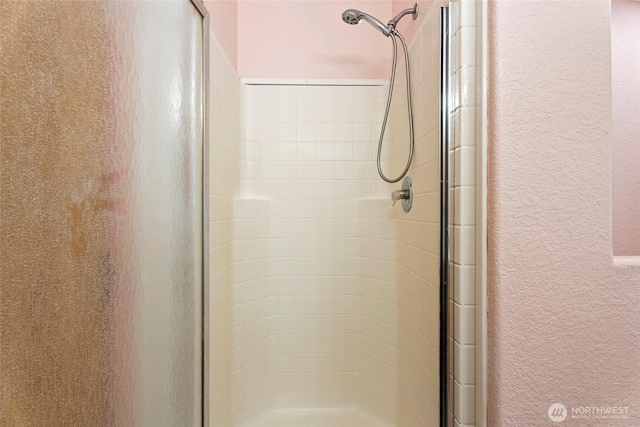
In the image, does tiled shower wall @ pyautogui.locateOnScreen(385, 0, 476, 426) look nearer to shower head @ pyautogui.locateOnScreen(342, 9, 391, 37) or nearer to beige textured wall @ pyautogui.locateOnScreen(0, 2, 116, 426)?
shower head @ pyautogui.locateOnScreen(342, 9, 391, 37)

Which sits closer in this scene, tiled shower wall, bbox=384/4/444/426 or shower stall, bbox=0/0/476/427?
shower stall, bbox=0/0/476/427

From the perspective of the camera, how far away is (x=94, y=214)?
0.51 meters

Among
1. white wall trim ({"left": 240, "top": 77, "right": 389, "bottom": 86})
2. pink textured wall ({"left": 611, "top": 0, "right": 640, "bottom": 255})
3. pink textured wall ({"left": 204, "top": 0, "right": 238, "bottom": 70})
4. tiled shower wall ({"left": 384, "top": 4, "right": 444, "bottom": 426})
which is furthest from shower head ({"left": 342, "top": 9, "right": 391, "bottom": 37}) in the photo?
pink textured wall ({"left": 611, "top": 0, "right": 640, "bottom": 255})

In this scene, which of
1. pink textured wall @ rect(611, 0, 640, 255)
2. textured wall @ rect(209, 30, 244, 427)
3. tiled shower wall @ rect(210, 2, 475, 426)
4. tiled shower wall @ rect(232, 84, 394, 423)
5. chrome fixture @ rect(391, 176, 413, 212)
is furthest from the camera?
tiled shower wall @ rect(232, 84, 394, 423)

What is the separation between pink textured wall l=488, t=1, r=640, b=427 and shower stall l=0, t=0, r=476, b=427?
0.08 m

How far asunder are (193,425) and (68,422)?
1.65 feet

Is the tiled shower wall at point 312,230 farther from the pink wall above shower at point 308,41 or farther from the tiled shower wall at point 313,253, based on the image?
→ the pink wall above shower at point 308,41

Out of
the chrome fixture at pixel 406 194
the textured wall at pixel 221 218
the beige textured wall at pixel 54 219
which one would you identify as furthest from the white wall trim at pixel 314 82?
the beige textured wall at pixel 54 219

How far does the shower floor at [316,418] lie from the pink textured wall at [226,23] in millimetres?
1652

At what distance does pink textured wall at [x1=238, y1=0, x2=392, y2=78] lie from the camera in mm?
1671

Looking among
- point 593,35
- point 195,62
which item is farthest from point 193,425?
point 593,35

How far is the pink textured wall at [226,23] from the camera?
1.23 m

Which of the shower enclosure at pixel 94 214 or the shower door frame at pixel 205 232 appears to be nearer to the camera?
the shower enclosure at pixel 94 214

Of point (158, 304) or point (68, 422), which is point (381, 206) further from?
point (68, 422)
